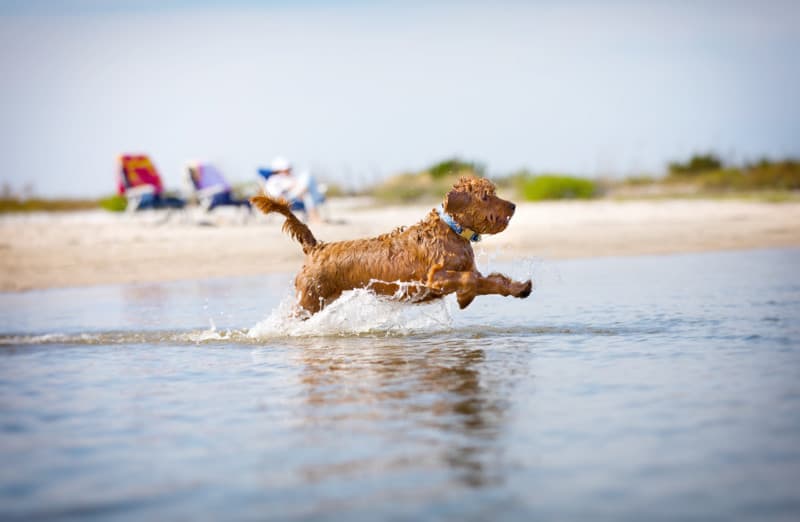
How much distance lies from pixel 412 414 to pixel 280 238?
449 inches

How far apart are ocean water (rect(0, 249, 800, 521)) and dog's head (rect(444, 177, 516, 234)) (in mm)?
876

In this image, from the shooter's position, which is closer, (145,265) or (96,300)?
(96,300)

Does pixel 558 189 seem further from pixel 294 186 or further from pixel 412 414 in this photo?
pixel 412 414

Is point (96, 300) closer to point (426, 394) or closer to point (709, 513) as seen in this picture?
point (426, 394)

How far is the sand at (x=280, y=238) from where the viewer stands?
1406 centimetres

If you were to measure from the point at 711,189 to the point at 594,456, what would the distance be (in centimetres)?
2239

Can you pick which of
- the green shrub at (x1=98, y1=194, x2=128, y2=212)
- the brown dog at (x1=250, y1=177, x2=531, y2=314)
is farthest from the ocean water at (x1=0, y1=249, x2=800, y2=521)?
the green shrub at (x1=98, y1=194, x2=128, y2=212)

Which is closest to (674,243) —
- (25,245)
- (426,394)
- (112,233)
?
(112,233)

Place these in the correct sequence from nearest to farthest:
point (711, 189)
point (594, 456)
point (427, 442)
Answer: point (594, 456) < point (427, 442) < point (711, 189)

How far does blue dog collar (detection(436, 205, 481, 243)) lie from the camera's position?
707 cm

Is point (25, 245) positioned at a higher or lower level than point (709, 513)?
higher

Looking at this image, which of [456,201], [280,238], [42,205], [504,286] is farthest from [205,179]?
[504,286]

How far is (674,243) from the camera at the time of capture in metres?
15.9

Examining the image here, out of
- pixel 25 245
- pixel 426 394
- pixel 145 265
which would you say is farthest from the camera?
pixel 25 245
